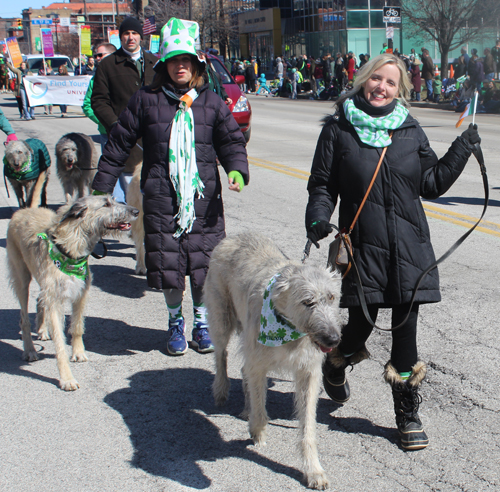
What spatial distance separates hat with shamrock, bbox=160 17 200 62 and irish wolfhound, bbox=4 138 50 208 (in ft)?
16.2

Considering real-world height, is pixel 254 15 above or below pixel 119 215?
above

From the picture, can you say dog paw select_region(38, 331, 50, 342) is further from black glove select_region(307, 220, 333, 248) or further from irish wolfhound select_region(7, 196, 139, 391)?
black glove select_region(307, 220, 333, 248)

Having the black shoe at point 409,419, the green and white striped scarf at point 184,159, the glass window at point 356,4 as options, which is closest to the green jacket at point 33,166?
the green and white striped scarf at point 184,159

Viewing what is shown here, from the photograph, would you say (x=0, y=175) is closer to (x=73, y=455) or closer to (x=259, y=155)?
(x=259, y=155)

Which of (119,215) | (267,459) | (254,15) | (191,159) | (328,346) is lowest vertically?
(267,459)

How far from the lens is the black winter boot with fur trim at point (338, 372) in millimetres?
3648

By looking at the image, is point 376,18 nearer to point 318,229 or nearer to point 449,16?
point 449,16

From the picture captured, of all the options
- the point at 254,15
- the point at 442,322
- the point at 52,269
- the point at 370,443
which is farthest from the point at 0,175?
the point at 254,15

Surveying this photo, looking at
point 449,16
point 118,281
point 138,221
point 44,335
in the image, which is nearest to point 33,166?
point 138,221

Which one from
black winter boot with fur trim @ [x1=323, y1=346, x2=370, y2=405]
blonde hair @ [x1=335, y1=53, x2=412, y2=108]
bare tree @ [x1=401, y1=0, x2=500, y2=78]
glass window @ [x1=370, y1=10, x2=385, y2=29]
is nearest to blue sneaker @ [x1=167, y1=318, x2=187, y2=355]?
black winter boot with fur trim @ [x1=323, y1=346, x2=370, y2=405]

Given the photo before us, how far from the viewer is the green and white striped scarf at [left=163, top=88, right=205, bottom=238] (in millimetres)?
4406

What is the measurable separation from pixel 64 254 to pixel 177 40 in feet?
5.74

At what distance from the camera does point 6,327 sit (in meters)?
5.40

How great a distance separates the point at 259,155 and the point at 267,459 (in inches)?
457
